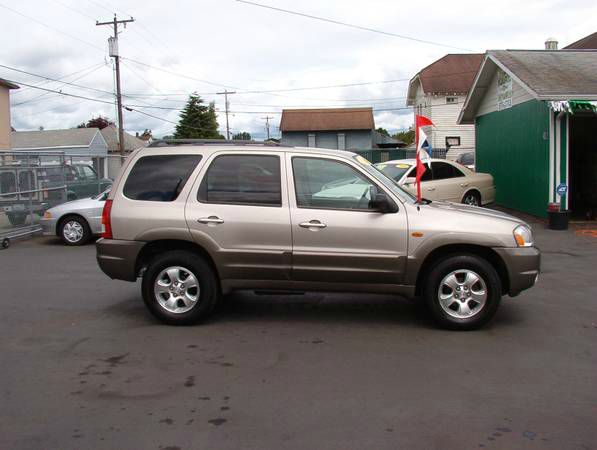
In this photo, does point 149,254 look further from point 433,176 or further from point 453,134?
point 453,134

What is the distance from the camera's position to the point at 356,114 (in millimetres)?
50969

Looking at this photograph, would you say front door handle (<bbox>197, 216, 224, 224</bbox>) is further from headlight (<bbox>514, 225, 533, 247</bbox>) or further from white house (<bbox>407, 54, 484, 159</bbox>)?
white house (<bbox>407, 54, 484, 159</bbox>)

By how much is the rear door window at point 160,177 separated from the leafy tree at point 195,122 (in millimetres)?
56771

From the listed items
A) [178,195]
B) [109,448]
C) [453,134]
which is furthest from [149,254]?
[453,134]

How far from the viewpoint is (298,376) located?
4.71 m

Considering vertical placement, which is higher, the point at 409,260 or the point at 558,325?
the point at 409,260

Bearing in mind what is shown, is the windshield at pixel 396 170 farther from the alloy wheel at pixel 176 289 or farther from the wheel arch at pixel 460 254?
the alloy wheel at pixel 176 289

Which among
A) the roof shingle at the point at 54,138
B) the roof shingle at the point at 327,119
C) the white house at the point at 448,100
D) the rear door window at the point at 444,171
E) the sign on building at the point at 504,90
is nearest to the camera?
the rear door window at the point at 444,171

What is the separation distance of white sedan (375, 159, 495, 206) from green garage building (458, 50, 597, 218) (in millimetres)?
1301

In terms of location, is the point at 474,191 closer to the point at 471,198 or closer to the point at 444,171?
the point at 471,198

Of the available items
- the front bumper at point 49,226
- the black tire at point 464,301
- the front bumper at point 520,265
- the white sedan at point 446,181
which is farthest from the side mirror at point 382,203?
the front bumper at point 49,226

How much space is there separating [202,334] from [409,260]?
2186 millimetres

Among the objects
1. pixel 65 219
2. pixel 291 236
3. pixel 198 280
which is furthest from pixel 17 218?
pixel 291 236

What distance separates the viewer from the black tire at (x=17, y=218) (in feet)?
44.6
